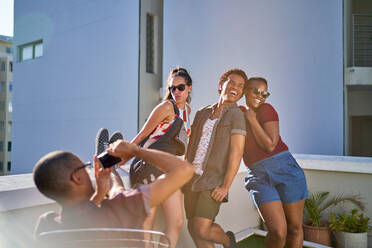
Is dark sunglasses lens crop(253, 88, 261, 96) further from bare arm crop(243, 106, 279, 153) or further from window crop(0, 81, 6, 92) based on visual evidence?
window crop(0, 81, 6, 92)

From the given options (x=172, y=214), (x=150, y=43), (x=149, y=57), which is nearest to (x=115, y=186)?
(x=172, y=214)

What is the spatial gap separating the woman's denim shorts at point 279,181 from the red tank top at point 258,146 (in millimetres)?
37

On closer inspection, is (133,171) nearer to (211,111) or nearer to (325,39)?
(211,111)

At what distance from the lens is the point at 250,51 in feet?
27.3

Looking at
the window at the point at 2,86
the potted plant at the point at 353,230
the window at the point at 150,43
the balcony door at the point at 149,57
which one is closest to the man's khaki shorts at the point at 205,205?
the potted plant at the point at 353,230

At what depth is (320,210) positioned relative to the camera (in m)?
3.99

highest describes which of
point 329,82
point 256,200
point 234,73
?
point 329,82

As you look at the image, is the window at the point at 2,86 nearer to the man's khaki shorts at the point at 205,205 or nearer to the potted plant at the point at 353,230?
the potted plant at the point at 353,230

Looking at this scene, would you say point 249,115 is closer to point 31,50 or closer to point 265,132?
point 265,132

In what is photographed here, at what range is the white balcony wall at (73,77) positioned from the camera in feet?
38.0

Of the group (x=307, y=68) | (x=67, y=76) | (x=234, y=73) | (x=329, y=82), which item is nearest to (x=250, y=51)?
(x=307, y=68)

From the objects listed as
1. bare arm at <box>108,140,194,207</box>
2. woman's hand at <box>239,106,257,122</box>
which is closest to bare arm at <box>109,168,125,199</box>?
bare arm at <box>108,140,194,207</box>

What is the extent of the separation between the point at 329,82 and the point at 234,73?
6122 mm

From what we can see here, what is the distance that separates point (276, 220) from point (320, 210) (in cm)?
219
